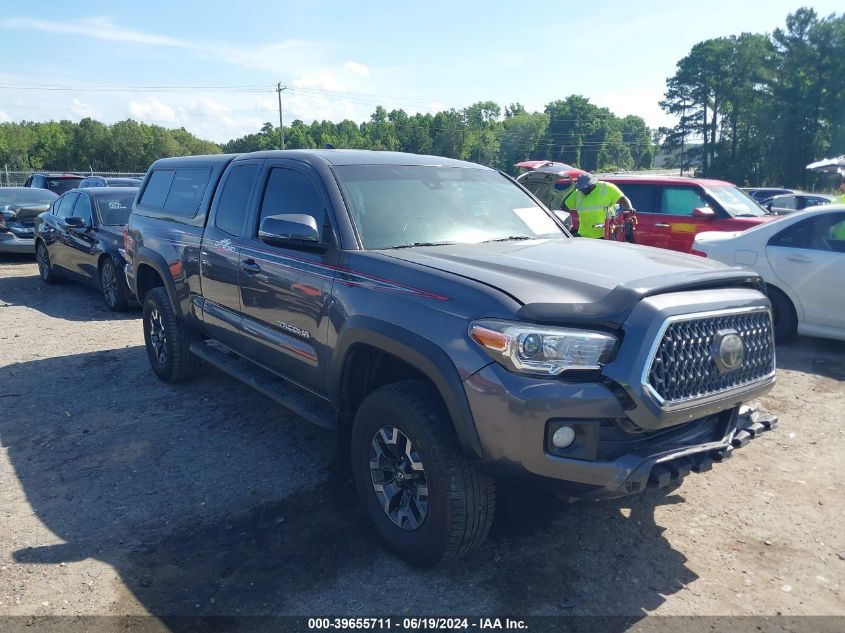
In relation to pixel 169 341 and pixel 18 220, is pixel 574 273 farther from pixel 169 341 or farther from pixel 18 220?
pixel 18 220

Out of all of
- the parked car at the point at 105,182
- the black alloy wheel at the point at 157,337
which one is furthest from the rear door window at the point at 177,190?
the parked car at the point at 105,182

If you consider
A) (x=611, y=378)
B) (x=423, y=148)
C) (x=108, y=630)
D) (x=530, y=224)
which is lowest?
(x=108, y=630)

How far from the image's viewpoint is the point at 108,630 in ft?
9.24

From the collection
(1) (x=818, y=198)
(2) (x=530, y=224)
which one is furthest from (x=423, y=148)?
(2) (x=530, y=224)

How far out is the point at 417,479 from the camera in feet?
→ 10.4

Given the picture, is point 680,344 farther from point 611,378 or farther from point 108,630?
point 108,630

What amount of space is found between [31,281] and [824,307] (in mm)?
12272

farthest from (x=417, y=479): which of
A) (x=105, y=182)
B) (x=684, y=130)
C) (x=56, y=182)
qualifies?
(x=684, y=130)

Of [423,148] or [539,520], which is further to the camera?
[423,148]

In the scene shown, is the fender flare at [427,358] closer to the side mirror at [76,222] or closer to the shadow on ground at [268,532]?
the shadow on ground at [268,532]

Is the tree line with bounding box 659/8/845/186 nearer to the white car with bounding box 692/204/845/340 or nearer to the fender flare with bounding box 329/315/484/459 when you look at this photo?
the white car with bounding box 692/204/845/340

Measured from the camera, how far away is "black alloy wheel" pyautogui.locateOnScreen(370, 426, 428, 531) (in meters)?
3.15

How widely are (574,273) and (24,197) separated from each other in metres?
13.6

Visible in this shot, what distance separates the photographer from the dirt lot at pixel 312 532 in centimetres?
303
